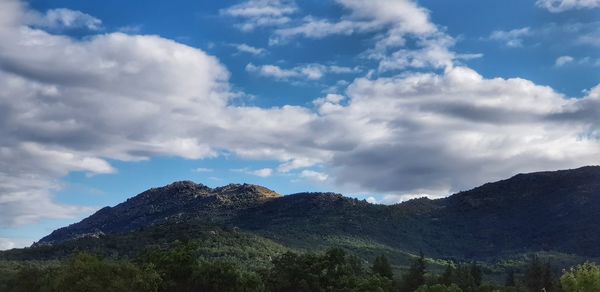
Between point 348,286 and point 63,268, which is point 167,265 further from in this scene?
point 348,286

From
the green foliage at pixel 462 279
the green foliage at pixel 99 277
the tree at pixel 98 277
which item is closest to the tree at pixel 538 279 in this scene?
the green foliage at pixel 462 279

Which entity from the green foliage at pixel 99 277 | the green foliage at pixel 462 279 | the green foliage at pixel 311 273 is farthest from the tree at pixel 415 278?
the green foliage at pixel 99 277

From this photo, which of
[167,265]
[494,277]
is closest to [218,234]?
[494,277]

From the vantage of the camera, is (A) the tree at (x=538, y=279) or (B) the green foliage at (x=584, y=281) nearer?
(B) the green foliage at (x=584, y=281)

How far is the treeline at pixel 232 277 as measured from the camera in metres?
66.1

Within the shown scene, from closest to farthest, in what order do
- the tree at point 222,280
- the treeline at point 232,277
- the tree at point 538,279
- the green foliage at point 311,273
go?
the treeline at point 232,277
the tree at point 222,280
the green foliage at point 311,273
the tree at point 538,279

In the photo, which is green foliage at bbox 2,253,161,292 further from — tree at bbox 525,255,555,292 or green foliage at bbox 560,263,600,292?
tree at bbox 525,255,555,292

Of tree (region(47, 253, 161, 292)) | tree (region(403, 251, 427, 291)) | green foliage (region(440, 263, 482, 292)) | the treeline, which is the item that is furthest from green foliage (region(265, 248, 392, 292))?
tree (region(47, 253, 161, 292))

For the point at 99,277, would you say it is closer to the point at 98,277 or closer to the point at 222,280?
the point at 98,277

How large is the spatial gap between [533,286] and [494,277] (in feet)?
168

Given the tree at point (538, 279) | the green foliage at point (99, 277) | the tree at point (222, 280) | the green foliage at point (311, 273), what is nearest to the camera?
the green foliage at point (99, 277)

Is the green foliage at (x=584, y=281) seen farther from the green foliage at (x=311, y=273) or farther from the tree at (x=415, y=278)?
the tree at (x=415, y=278)

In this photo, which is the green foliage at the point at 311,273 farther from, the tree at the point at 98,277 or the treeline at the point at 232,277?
the tree at the point at 98,277

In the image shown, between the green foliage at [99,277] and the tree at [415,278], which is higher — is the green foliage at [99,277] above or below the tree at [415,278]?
above
